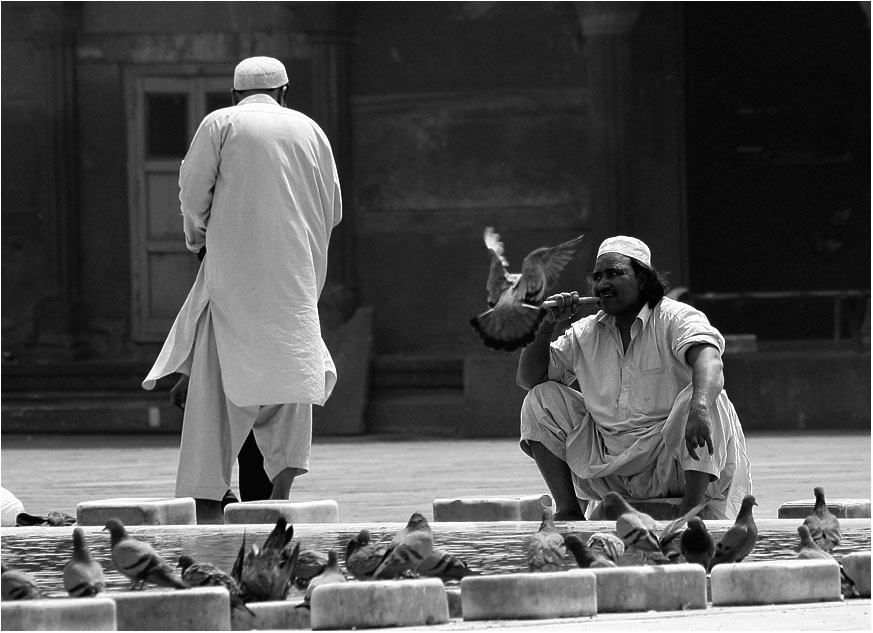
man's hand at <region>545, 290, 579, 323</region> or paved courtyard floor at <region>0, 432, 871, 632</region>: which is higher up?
man's hand at <region>545, 290, 579, 323</region>

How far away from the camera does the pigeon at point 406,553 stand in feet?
16.9

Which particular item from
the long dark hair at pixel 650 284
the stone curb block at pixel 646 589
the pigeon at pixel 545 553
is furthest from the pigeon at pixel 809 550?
the long dark hair at pixel 650 284

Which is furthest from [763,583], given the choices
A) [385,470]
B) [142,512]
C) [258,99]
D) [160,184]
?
[160,184]

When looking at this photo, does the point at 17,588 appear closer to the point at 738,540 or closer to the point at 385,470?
the point at 738,540

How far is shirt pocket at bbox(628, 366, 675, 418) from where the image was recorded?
6.89 m

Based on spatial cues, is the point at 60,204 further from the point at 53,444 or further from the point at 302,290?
the point at 302,290

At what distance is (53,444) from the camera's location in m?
13.6

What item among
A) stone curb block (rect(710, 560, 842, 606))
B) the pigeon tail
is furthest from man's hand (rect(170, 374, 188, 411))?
stone curb block (rect(710, 560, 842, 606))

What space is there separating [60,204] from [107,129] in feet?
2.25

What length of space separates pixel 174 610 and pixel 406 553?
80cm

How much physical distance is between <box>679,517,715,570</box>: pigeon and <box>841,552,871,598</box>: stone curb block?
1.20 ft

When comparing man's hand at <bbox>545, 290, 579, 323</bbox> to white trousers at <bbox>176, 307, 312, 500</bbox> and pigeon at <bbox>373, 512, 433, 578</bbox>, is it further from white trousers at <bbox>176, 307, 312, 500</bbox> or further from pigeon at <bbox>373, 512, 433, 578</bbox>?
pigeon at <bbox>373, 512, 433, 578</bbox>

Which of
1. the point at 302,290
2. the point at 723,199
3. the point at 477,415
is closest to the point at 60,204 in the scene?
the point at 477,415

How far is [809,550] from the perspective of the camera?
5438 millimetres
